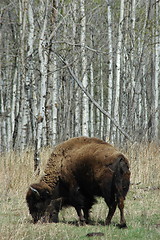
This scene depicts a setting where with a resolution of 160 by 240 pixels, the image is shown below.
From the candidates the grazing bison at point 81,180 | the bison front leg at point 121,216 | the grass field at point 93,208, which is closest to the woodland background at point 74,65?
the grass field at point 93,208

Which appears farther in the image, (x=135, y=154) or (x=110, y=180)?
(x=135, y=154)

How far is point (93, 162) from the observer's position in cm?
757

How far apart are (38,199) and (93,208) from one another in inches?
58.1

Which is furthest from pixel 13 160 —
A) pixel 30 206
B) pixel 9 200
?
pixel 30 206

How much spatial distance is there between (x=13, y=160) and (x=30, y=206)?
3.27 meters

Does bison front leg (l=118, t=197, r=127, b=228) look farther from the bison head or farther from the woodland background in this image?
the woodland background

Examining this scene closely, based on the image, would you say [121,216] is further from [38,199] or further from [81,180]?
[38,199]

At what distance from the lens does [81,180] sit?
7859 mm

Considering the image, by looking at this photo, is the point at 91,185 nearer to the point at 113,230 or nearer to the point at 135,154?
the point at 113,230

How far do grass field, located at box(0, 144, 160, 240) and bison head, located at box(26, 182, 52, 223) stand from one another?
0.22 meters

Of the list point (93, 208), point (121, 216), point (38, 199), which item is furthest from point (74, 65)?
point (121, 216)

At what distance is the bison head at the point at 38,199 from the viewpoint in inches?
317

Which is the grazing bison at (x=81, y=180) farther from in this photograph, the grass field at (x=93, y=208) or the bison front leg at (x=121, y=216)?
the grass field at (x=93, y=208)

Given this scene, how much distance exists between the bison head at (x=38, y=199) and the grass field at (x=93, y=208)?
8.8 inches
